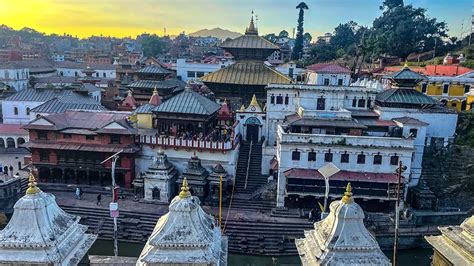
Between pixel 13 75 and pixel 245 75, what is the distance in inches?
1829

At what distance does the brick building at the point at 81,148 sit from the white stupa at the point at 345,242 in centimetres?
2343

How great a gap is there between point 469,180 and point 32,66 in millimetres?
70522

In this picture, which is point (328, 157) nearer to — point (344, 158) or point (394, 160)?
point (344, 158)

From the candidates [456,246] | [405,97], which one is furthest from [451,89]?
[456,246]

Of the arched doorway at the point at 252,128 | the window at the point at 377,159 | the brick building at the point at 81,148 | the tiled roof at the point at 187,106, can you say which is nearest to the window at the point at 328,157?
the window at the point at 377,159

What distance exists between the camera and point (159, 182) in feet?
97.4

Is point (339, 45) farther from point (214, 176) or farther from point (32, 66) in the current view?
point (214, 176)

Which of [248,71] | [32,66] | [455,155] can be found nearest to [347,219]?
[455,155]

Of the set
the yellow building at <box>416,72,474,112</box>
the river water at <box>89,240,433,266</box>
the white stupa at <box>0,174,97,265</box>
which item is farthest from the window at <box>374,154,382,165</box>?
the white stupa at <box>0,174,97,265</box>

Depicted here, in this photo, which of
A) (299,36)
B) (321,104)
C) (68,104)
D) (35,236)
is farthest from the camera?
(299,36)

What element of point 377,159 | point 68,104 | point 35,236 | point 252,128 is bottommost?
point 377,159

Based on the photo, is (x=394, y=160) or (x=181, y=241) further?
(x=394, y=160)

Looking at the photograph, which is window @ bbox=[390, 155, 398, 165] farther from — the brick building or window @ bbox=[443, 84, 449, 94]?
window @ bbox=[443, 84, 449, 94]

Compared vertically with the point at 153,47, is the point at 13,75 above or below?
below
